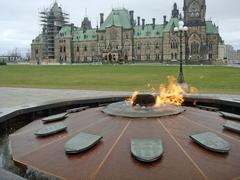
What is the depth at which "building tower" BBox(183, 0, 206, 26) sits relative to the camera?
90225 mm

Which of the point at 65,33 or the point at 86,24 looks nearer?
the point at 65,33

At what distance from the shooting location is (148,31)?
97.9 metres

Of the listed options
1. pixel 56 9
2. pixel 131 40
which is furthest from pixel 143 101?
pixel 56 9

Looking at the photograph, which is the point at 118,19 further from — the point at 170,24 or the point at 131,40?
the point at 170,24

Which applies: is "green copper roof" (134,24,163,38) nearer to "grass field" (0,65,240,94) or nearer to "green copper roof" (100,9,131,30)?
"green copper roof" (100,9,131,30)

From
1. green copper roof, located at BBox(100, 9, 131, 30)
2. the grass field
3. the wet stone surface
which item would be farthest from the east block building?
the wet stone surface

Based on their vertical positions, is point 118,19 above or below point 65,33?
above

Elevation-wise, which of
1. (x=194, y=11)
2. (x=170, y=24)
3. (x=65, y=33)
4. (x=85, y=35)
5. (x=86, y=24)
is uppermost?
(x=86, y=24)

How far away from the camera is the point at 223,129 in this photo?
4621mm

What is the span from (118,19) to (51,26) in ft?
71.8

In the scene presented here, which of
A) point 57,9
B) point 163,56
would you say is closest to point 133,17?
point 163,56

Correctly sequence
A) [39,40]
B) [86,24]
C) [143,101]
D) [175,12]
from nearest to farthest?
[143,101] < [175,12] < [39,40] < [86,24]

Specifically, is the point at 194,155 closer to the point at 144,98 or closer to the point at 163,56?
the point at 144,98

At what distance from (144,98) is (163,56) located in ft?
299
